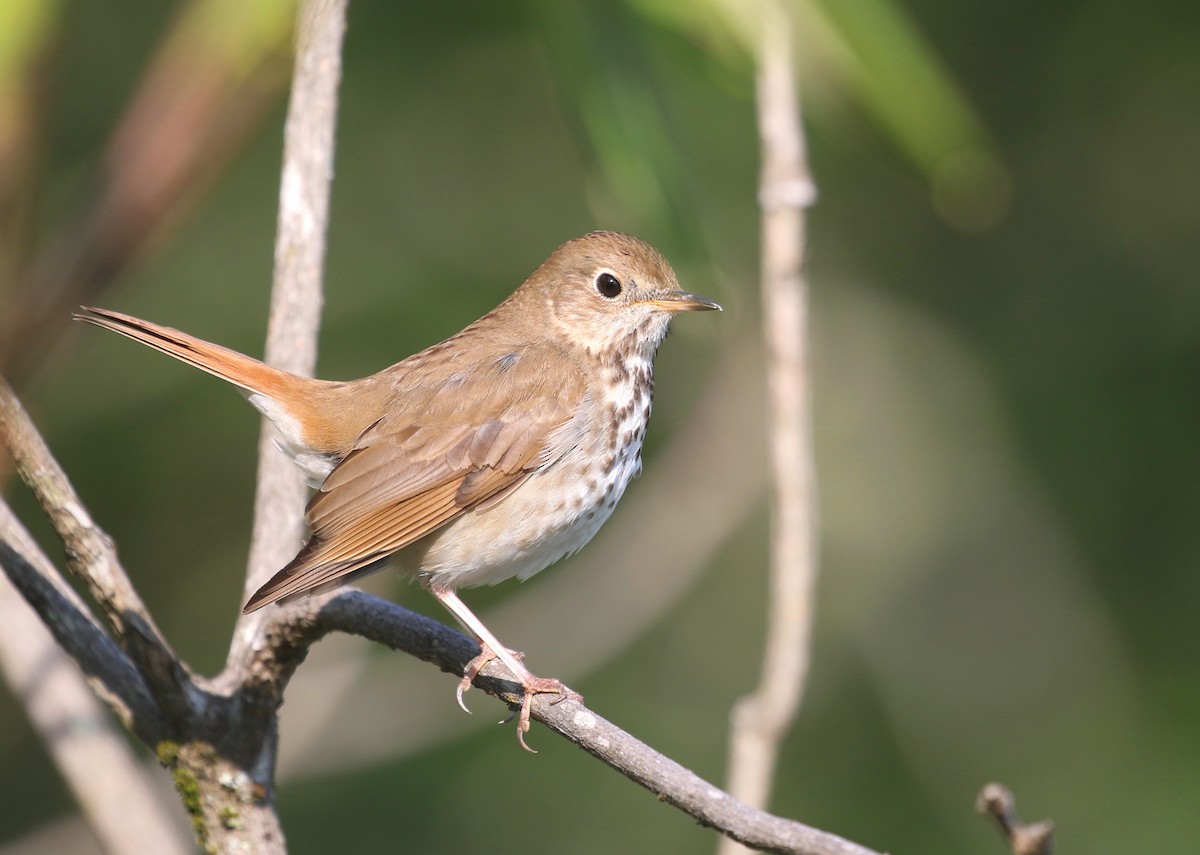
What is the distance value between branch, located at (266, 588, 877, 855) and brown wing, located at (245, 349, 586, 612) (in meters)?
A: 0.30

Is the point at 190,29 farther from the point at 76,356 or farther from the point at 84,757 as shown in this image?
the point at 76,356

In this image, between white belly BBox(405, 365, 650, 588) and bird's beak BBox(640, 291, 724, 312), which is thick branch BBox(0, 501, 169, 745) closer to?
white belly BBox(405, 365, 650, 588)

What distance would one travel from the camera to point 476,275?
6531 mm

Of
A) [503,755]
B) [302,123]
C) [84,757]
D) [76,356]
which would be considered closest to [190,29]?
[302,123]

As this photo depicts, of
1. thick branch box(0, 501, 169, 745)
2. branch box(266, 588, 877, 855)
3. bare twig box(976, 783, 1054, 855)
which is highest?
bare twig box(976, 783, 1054, 855)

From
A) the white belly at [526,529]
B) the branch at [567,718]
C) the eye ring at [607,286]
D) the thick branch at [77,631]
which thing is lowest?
the thick branch at [77,631]

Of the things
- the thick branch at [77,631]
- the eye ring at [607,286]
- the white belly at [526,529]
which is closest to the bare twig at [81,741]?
the thick branch at [77,631]

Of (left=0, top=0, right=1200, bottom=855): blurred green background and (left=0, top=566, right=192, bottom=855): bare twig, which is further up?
(left=0, top=0, right=1200, bottom=855): blurred green background

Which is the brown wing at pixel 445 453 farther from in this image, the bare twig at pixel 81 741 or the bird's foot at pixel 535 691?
the bare twig at pixel 81 741

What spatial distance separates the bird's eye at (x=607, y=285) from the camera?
3.99 metres

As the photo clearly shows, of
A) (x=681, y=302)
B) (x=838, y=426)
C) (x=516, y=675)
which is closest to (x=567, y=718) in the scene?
(x=516, y=675)

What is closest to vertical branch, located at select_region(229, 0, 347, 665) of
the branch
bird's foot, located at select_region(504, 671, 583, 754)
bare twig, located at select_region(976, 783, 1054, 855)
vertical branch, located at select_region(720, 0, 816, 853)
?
the branch

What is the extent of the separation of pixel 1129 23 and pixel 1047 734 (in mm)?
3297

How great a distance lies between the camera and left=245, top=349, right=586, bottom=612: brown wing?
10.8ft
